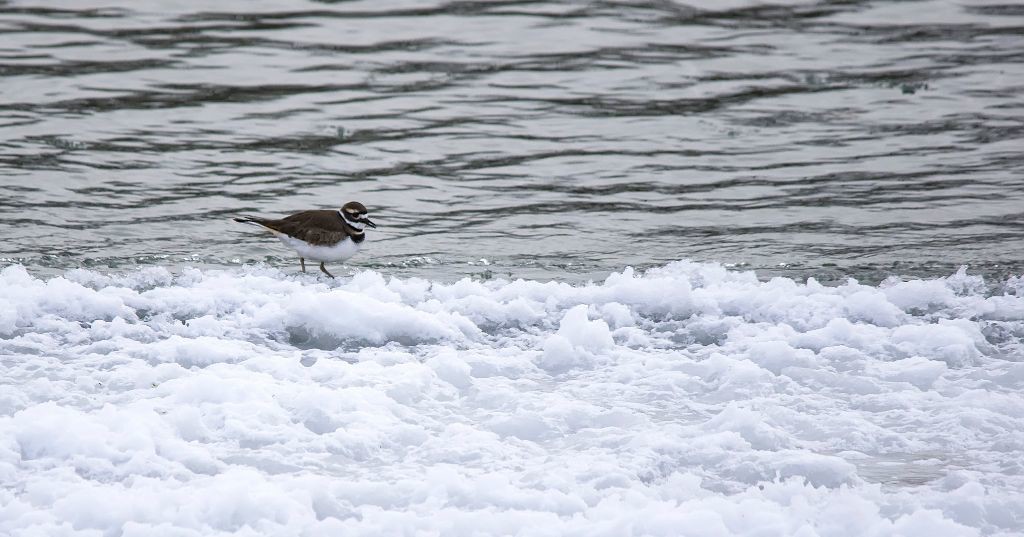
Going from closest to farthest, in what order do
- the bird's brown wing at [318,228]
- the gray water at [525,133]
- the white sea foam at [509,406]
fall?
1. the white sea foam at [509,406]
2. the bird's brown wing at [318,228]
3. the gray water at [525,133]

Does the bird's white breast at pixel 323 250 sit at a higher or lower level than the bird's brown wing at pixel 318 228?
lower

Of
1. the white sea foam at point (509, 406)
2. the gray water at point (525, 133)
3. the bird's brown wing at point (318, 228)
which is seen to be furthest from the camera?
the gray water at point (525, 133)

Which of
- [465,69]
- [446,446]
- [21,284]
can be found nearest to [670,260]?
[446,446]

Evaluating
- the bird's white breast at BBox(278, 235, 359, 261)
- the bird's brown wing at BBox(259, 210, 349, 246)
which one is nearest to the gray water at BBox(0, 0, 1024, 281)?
the bird's white breast at BBox(278, 235, 359, 261)

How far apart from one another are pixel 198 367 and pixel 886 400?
11.8 feet

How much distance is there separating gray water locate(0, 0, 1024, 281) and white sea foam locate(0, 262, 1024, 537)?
1001 mm

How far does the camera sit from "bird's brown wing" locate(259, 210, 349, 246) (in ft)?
27.5

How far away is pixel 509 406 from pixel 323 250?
2564 millimetres

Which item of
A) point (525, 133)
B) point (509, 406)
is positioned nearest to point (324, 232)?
point (509, 406)

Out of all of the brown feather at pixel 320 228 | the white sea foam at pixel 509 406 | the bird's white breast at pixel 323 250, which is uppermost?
the brown feather at pixel 320 228

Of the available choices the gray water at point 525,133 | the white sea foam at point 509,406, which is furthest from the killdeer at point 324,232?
the gray water at point 525,133

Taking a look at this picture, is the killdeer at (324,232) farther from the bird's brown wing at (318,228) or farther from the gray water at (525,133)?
the gray water at (525,133)

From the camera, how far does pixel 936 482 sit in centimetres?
553

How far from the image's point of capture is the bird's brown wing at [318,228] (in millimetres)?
8367
